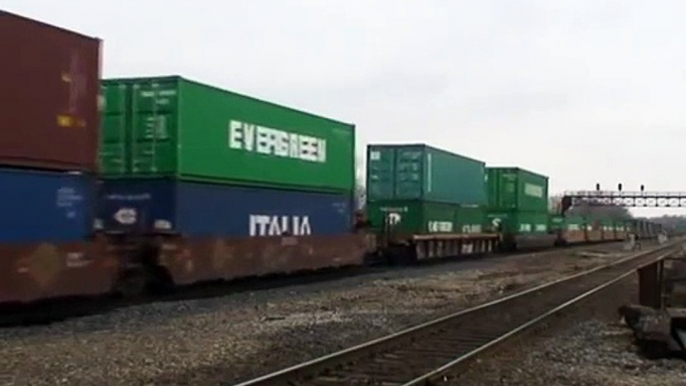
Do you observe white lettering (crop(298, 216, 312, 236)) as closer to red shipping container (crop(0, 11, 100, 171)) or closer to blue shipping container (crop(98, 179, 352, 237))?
blue shipping container (crop(98, 179, 352, 237))

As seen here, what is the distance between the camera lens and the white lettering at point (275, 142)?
19.0 metres

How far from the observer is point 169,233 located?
16.6m

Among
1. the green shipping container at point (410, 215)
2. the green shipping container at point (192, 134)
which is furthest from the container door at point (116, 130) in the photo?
the green shipping container at point (410, 215)

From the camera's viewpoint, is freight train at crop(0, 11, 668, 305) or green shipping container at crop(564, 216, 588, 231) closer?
freight train at crop(0, 11, 668, 305)

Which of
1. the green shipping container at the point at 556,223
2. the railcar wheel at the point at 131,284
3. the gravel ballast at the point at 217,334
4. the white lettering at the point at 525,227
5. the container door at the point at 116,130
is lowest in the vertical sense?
the gravel ballast at the point at 217,334

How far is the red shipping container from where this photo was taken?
12580mm

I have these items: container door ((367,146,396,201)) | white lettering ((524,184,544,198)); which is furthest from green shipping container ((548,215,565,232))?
container door ((367,146,396,201))

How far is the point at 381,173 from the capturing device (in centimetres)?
3145

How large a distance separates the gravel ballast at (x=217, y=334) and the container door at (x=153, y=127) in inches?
107

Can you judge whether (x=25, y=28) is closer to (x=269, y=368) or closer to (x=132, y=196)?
(x=132, y=196)

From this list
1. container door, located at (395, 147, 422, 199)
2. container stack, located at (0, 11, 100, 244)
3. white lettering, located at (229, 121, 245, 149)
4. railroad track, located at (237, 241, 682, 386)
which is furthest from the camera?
container door, located at (395, 147, 422, 199)

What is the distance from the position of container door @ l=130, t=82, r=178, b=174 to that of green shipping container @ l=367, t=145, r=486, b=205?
14611 millimetres

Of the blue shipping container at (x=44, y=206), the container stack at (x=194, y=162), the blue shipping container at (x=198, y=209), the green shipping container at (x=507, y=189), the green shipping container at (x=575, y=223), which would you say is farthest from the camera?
the green shipping container at (x=575, y=223)

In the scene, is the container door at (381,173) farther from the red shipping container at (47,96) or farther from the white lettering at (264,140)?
the red shipping container at (47,96)
